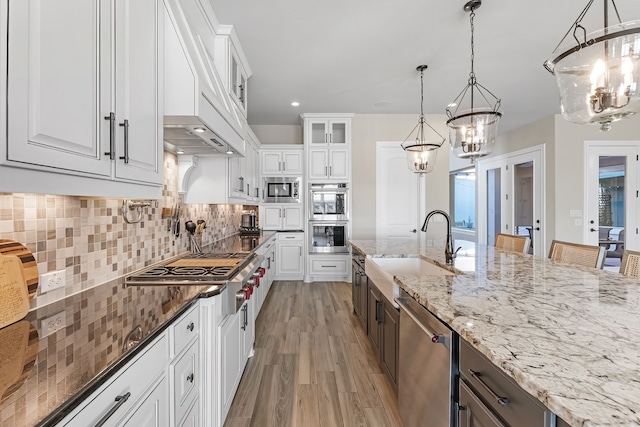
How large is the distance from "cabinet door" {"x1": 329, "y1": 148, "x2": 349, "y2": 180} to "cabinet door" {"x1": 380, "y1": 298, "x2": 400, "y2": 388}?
3258 mm

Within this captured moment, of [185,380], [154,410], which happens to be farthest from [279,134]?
[154,410]

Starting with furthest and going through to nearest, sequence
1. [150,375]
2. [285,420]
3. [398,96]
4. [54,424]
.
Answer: [398,96]
[285,420]
[150,375]
[54,424]

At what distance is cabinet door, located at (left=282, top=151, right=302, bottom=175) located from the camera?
5.19 meters

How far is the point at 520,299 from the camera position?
120 cm

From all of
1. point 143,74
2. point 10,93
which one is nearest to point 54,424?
point 10,93

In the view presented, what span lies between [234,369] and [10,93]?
1750mm

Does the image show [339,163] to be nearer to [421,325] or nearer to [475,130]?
[475,130]

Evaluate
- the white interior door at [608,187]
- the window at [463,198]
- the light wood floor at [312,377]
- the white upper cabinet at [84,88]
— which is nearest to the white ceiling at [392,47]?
the white interior door at [608,187]

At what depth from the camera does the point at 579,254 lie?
2111mm

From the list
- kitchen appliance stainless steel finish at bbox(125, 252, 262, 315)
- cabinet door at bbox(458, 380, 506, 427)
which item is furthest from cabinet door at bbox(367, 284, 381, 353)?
cabinet door at bbox(458, 380, 506, 427)

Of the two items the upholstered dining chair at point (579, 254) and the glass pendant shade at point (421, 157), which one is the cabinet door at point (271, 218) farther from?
the upholstered dining chair at point (579, 254)

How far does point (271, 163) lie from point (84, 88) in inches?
167

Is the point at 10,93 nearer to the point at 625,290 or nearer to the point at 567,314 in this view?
the point at 567,314

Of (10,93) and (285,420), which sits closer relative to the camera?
(10,93)
